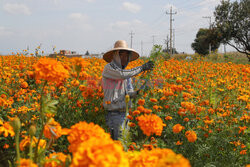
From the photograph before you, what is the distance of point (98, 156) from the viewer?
48 centimetres

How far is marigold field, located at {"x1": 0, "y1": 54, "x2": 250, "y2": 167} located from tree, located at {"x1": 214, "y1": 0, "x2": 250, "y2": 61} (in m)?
15.2

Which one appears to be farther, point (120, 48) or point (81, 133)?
point (120, 48)

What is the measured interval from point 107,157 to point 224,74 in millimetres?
5186

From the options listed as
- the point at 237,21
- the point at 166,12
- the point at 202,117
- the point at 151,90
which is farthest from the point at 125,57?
the point at 166,12

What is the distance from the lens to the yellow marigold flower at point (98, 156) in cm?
48

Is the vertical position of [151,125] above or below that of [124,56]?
below

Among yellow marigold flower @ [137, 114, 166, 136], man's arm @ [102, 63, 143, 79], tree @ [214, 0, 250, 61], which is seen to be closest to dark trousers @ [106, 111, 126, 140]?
man's arm @ [102, 63, 143, 79]

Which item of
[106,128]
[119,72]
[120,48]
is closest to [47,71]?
[119,72]

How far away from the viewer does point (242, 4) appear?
1725 centimetres

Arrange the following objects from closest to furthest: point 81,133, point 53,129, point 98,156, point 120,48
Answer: point 98,156, point 81,133, point 53,129, point 120,48

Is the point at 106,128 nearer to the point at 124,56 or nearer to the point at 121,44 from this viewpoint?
the point at 124,56

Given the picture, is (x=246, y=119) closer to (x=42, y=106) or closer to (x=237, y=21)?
(x=42, y=106)

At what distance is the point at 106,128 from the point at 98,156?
2303mm

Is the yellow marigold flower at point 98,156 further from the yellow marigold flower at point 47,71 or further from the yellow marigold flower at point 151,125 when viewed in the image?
the yellow marigold flower at point 151,125
